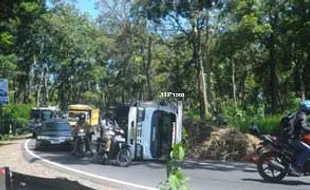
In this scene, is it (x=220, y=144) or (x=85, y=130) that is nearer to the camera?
(x=220, y=144)

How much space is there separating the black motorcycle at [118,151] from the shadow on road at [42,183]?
1134 cm

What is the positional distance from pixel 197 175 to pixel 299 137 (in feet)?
13.3

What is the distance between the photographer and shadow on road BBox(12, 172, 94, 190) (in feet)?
31.0

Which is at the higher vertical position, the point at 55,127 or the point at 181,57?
the point at 181,57

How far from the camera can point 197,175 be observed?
59.3 ft

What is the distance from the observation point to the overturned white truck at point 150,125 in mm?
23328

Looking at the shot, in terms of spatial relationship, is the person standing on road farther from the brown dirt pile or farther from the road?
the brown dirt pile

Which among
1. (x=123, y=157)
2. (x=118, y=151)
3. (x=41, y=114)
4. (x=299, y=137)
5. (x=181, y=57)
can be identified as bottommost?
(x=123, y=157)

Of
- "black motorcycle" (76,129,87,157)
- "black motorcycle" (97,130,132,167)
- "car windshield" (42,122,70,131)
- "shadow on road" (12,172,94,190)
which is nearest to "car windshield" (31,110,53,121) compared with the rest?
"car windshield" (42,122,70,131)

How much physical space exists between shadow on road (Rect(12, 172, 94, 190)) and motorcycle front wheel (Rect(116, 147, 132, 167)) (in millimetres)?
11248

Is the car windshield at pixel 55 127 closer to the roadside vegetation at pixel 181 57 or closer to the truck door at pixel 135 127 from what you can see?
the roadside vegetation at pixel 181 57

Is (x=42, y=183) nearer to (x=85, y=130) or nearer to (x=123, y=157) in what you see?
(x=123, y=157)

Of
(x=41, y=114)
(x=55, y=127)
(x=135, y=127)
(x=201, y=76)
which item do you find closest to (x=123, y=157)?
(x=135, y=127)

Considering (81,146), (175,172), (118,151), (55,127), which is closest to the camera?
(175,172)
